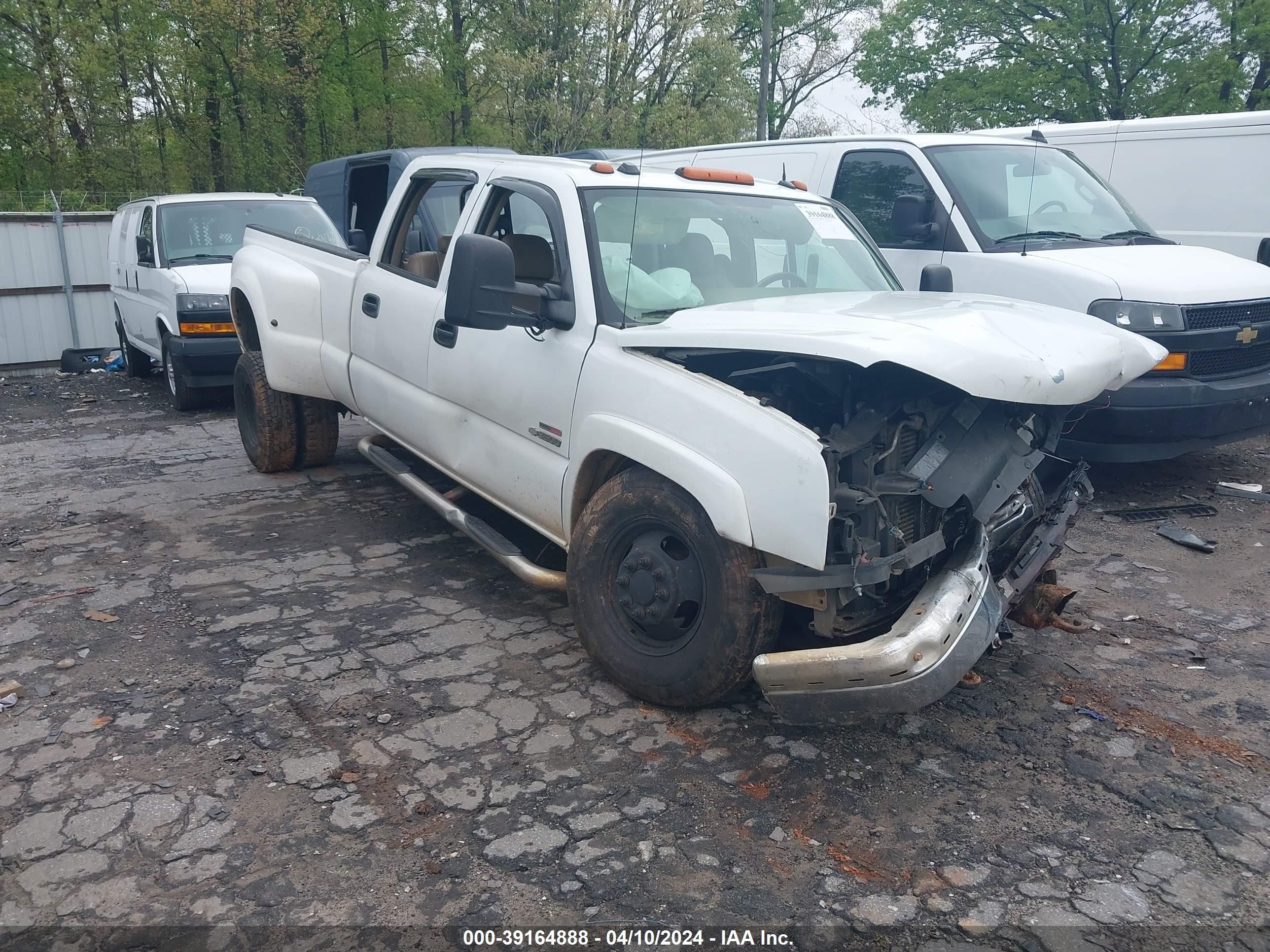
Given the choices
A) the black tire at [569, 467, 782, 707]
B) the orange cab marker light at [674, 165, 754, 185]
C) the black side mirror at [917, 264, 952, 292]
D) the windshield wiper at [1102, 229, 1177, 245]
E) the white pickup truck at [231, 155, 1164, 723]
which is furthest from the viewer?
the windshield wiper at [1102, 229, 1177, 245]

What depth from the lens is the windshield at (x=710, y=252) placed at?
4.06 m

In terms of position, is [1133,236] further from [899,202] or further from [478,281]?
[478,281]

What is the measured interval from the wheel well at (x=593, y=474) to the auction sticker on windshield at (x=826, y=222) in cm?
163

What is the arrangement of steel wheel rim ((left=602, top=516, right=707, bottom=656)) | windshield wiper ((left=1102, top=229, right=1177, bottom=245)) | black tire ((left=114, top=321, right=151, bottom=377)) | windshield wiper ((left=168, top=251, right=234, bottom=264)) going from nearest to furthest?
steel wheel rim ((left=602, top=516, right=707, bottom=656)) < windshield wiper ((left=1102, top=229, right=1177, bottom=245)) < windshield wiper ((left=168, top=251, right=234, bottom=264)) < black tire ((left=114, top=321, right=151, bottom=377))

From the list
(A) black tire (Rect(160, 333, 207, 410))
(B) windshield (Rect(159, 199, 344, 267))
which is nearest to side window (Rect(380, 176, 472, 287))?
(B) windshield (Rect(159, 199, 344, 267))

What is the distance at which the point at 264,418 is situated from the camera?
21.8ft

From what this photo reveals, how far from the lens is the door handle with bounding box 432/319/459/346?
4.67 meters

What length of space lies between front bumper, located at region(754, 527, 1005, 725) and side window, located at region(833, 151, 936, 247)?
4.26 m

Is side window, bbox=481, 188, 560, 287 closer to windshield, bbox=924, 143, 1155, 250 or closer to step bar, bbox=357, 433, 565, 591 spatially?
step bar, bbox=357, 433, 565, 591

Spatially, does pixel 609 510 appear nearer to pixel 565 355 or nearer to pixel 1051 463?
pixel 565 355

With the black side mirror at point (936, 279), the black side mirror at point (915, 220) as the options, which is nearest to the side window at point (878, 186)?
the black side mirror at point (915, 220)

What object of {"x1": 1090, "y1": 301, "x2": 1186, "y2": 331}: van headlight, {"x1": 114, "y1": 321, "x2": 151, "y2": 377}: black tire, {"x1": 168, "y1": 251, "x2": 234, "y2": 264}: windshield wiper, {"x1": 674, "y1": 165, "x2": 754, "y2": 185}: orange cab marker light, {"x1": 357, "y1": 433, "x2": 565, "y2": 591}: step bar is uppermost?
{"x1": 674, "y1": 165, "x2": 754, "y2": 185}: orange cab marker light

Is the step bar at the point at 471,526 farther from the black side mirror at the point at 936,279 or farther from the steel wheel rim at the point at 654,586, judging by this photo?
the black side mirror at the point at 936,279

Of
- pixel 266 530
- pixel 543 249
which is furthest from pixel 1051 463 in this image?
pixel 266 530
